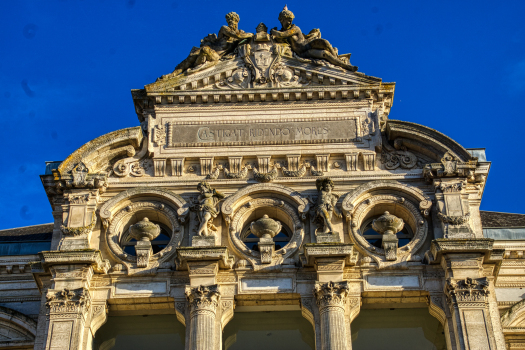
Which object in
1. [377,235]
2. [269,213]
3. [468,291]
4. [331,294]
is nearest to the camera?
[468,291]

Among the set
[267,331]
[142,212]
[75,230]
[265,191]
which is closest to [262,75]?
[265,191]

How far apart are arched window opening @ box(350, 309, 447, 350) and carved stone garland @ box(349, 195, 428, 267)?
6.39 feet

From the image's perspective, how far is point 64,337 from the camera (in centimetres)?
2730

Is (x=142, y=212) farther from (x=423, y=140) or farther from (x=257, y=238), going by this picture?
(x=423, y=140)

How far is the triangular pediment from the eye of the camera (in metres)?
33.0

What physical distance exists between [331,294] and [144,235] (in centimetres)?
661

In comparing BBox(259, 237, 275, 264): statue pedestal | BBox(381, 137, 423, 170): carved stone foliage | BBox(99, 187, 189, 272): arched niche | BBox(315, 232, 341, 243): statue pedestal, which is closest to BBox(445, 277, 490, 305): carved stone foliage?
BBox(315, 232, 341, 243): statue pedestal

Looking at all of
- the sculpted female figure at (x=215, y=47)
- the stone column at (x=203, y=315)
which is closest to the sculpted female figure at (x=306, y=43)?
the sculpted female figure at (x=215, y=47)

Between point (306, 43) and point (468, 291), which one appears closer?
point (468, 291)

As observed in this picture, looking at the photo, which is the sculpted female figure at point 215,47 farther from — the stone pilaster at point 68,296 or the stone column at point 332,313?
the stone column at point 332,313

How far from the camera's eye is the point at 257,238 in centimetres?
3058

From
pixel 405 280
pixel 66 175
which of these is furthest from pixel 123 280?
pixel 405 280

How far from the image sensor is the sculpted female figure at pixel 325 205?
29.5 metres

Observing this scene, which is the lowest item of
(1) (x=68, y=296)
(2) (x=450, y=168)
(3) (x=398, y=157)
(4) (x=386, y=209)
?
(1) (x=68, y=296)
